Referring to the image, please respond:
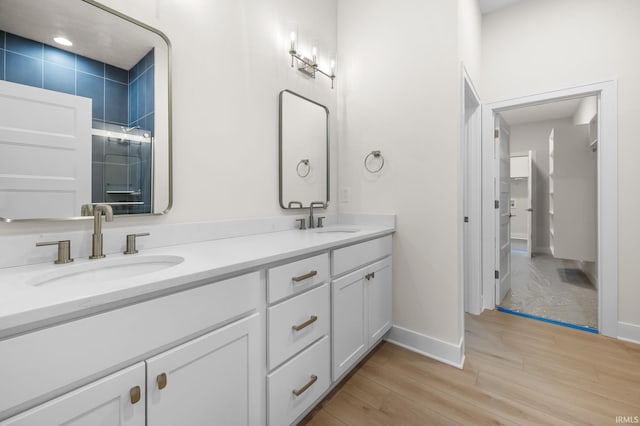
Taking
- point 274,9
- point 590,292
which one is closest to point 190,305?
point 274,9

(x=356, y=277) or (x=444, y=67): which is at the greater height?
(x=444, y=67)

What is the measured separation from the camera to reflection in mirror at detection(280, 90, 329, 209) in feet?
6.36

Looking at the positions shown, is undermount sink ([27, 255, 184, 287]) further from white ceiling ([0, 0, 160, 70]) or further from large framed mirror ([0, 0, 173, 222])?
white ceiling ([0, 0, 160, 70])

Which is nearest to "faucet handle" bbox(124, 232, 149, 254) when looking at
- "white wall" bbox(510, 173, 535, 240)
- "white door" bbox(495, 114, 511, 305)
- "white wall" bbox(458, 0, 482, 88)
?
"white wall" bbox(458, 0, 482, 88)

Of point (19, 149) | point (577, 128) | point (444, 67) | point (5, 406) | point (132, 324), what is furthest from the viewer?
point (577, 128)

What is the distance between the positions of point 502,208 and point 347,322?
2.18 m

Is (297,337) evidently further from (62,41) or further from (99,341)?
(62,41)

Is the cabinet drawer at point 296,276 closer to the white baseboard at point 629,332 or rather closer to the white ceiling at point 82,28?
the white ceiling at point 82,28

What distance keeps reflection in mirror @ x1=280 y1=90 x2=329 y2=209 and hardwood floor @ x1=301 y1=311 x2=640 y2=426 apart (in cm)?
121

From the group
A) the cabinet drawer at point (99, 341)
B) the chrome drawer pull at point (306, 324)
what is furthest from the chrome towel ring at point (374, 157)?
the cabinet drawer at point (99, 341)

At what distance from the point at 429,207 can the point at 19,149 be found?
2036 millimetres

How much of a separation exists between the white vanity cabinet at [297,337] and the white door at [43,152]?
32.3 inches

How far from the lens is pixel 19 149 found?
3.18 feet

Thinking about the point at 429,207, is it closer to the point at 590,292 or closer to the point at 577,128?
the point at 590,292
